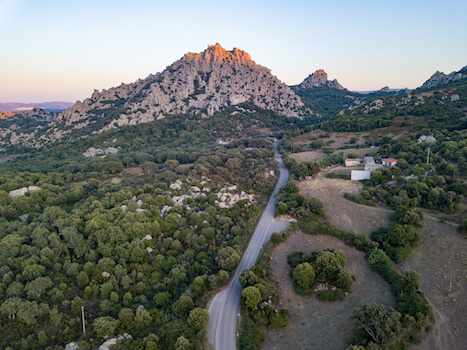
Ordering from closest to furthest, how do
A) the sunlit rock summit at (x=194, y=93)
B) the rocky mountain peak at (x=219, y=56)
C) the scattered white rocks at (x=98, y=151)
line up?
the scattered white rocks at (x=98, y=151) < the sunlit rock summit at (x=194, y=93) < the rocky mountain peak at (x=219, y=56)

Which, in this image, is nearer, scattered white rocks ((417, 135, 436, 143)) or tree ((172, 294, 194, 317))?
tree ((172, 294, 194, 317))

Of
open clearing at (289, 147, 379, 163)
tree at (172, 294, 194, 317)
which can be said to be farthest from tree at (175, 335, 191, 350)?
open clearing at (289, 147, 379, 163)

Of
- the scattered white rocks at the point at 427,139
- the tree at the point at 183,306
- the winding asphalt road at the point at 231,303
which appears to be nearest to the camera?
the winding asphalt road at the point at 231,303

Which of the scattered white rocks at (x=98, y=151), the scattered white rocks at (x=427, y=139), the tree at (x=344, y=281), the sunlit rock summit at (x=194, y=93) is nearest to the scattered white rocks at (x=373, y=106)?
the scattered white rocks at (x=427, y=139)

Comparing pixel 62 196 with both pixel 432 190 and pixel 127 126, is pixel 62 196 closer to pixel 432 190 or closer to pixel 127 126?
pixel 432 190

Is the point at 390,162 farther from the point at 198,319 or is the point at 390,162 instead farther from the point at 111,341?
the point at 111,341

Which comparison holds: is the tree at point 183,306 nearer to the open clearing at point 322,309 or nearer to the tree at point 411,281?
the open clearing at point 322,309

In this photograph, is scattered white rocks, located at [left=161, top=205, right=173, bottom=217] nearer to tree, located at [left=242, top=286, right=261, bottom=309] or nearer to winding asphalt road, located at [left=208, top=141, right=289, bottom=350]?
winding asphalt road, located at [left=208, top=141, right=289, bottom=350]

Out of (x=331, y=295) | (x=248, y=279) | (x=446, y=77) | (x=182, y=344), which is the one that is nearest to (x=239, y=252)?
(x=248, y=279)
